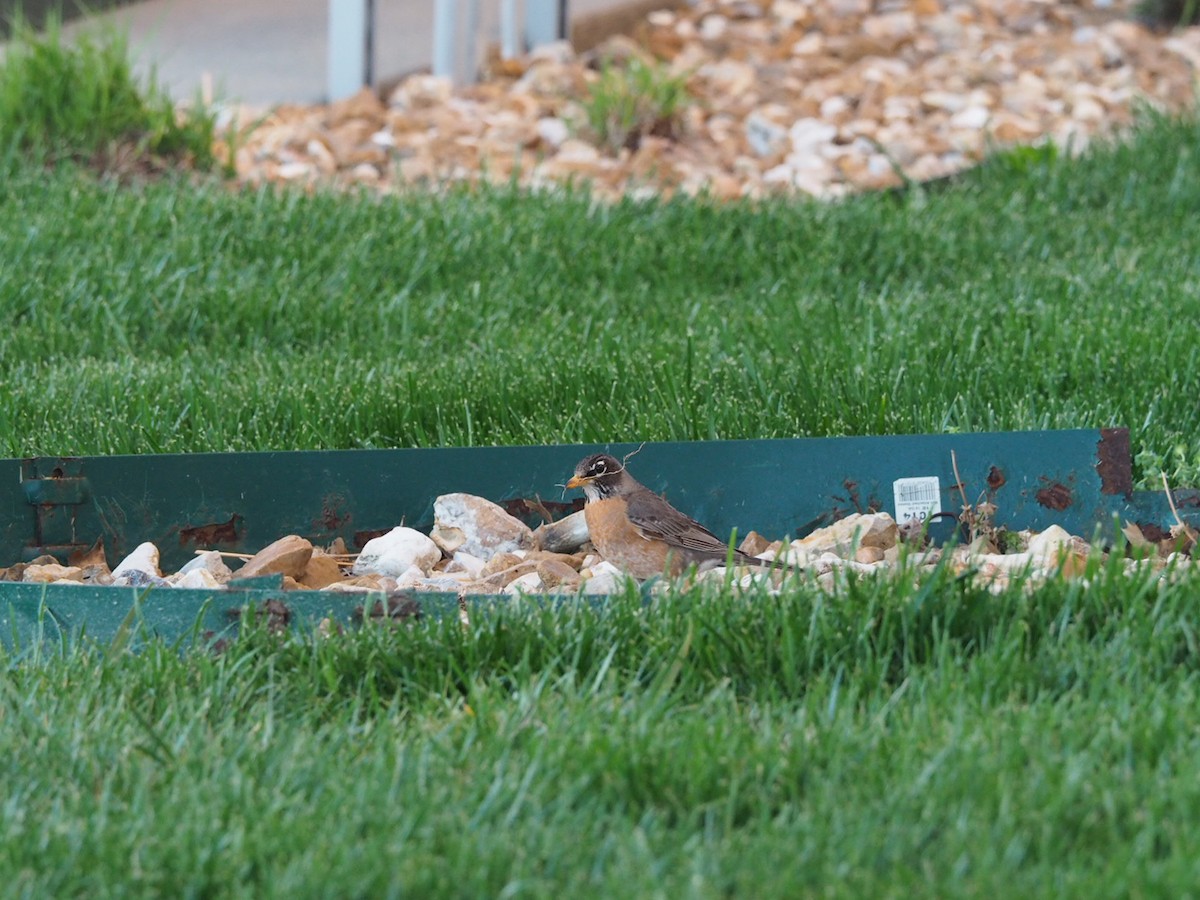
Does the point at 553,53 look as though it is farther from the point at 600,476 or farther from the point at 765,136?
the point at 600,476

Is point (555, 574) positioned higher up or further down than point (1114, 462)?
further down

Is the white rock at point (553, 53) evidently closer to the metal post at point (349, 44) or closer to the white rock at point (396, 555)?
the metal post at point (349, 44)

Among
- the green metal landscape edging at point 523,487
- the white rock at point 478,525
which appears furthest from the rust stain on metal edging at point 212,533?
the white rock at point 478,525

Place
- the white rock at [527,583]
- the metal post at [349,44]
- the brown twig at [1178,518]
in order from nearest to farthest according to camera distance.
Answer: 1. the white rock at [527,583]
2. the brown twig at [1178,518]
3. the metal post at [349,44]

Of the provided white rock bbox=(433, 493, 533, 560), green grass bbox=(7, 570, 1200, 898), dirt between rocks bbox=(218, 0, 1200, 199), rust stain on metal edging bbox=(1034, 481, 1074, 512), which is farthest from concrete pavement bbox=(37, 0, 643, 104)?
green grass bbox=(7, 570, 1200, 898)

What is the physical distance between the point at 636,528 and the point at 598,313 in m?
2.24

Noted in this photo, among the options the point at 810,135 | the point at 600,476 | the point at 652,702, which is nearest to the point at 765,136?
the point at 810,135

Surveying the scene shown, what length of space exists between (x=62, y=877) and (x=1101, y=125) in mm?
7451

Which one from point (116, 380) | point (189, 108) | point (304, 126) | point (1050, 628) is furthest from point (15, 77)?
point (1050, 628)

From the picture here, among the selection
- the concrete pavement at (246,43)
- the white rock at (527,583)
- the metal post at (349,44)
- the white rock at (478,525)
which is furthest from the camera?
the metal post at (349,44)

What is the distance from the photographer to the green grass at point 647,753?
1999 millimetres

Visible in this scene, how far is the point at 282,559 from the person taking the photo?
3.31 m

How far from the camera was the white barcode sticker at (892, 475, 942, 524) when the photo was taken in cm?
353

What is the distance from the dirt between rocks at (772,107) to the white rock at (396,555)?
3583 mm
